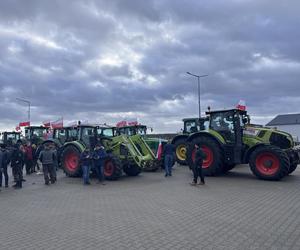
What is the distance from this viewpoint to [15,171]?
13.0 metres

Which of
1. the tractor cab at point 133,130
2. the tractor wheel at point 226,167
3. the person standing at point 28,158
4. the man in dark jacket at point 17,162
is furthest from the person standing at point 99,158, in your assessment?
the tractor cab at point 133,130

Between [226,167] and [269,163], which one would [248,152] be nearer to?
[269,163]

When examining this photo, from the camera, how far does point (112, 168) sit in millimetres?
14227

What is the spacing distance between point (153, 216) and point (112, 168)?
6660 mm

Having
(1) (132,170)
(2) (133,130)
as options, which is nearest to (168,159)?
(1) (132,170)

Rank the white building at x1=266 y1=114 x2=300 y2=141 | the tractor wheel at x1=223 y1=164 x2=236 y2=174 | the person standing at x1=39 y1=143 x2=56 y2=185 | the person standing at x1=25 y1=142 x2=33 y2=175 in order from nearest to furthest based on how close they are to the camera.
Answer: the person standing at x1=39 y1=143 x2=56 y2=185, the tractor wheel at x1=223 y1=164 x2=236 y2=174, the person standing at x1=25 y1=142 x2=33 y2=175, the white building at x1=266 y1=114 x2=300 y2=141

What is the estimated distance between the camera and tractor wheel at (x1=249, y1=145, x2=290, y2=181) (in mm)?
12883

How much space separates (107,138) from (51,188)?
4.13m

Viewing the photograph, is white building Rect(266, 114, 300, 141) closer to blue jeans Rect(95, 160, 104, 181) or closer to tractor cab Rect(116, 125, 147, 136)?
tractor cab Rect(116, 125, 147, 136)

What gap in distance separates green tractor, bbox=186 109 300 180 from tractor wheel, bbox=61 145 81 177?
4.91 metres

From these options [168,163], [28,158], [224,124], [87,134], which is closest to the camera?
[224,124]

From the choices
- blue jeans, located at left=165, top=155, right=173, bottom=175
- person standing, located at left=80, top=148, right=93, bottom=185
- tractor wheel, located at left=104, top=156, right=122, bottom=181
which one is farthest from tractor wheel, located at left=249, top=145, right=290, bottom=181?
person standing, located at left=80, top=148, right=93, bottom=185

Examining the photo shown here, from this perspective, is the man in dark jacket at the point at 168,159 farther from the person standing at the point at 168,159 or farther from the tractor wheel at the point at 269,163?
the tractor wheel at the point at 269,163

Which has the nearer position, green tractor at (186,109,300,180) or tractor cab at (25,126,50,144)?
green tractor at (186,109,300,180)
